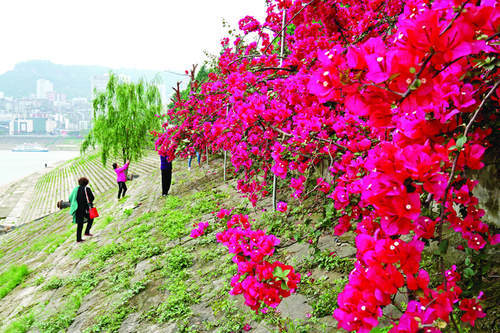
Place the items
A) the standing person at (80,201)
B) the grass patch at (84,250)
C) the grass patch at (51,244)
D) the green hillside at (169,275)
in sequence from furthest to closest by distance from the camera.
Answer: the grass patch at (51,244) → the standing person at (80,201) → the grass patch at (84,250) → the green hillside at (169,275)

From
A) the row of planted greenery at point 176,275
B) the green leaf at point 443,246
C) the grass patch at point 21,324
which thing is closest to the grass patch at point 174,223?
the row of planted greenery at point 176,275

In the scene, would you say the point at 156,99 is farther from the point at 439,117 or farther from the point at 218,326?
the point at 439,117

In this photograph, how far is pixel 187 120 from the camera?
17.1 ft

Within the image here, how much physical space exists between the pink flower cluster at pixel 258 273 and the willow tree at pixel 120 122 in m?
11.9

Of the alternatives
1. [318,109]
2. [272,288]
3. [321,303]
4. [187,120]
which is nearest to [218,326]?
[321,303]

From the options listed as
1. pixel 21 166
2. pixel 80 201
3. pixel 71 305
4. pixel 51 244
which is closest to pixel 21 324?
pixel 71 305

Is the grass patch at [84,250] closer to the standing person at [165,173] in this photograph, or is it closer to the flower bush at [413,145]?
the standing person at [165,173]

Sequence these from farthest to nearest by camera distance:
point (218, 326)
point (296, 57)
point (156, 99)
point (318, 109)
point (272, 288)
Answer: point (156, 99)
point (296, 57)
point (318, 109)
point (218, 326)
point (272, 288)

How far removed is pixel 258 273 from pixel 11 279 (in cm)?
645

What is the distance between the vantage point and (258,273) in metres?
1.40

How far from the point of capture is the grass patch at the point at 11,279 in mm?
5522

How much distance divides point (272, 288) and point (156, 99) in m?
13.6

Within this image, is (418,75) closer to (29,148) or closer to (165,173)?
(165,173)

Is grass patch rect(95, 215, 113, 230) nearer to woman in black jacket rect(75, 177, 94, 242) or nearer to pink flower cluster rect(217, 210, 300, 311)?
woman in black jacket rect(75, 177, 94, 242)
